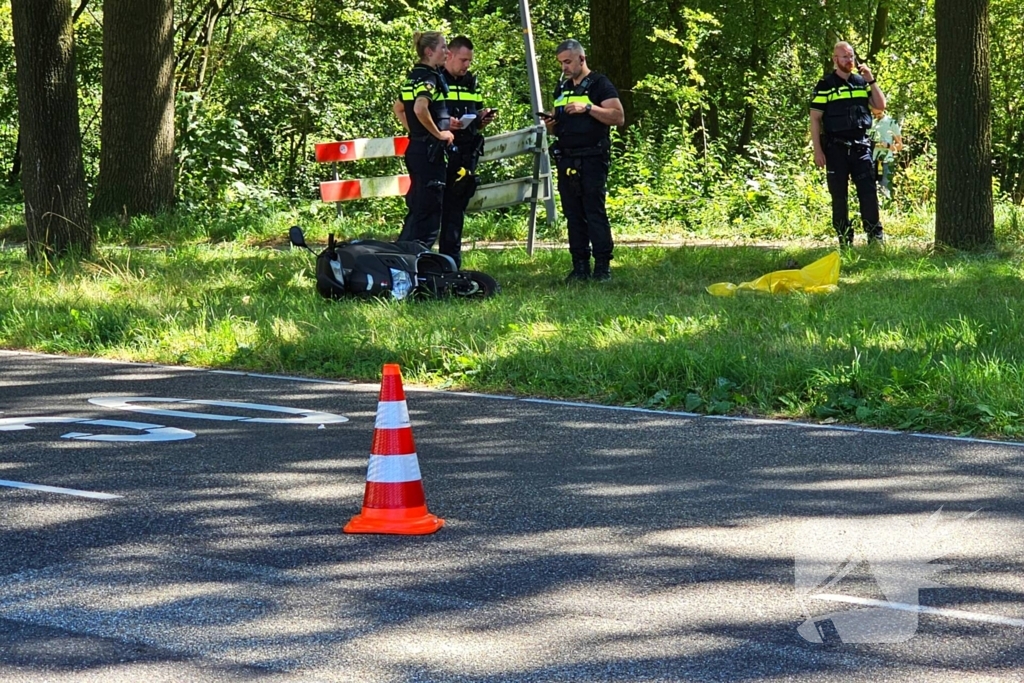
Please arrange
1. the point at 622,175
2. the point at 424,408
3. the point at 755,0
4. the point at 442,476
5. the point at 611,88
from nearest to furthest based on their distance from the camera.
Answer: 1. the point at 442,476
2. the point at 424,408
3. the point at 611,88
4. the point at 622,175
5. the point at 755,0

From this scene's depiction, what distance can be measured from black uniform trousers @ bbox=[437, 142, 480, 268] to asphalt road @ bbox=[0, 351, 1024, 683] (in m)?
5.14

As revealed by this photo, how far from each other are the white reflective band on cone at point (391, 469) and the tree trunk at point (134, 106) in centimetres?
1388

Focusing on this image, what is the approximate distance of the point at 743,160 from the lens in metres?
21.3

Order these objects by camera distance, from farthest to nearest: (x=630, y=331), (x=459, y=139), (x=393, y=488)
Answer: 1. (x=459, y=139)
2. (x=630, y=331)
3. (x=393, y=488)

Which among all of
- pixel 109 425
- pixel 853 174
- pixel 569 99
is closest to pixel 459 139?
pixel 569 99

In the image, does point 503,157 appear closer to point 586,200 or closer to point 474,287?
point 586,200

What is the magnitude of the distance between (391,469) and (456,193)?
25.1 feet

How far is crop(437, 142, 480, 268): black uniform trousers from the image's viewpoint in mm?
12859

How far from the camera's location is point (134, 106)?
1869 centimetres

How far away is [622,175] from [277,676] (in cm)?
1670

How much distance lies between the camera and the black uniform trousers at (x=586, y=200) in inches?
493

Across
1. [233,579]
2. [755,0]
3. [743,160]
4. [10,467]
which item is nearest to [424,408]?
[10,467]

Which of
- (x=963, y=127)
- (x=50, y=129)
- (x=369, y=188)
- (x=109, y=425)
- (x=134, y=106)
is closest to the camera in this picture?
(x=109, y=425)

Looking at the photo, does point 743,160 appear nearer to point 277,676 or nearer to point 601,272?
point 601,272
